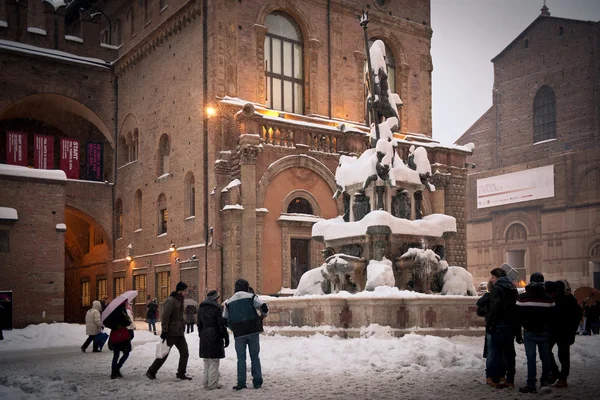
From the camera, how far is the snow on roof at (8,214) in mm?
27922

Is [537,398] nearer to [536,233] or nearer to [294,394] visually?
[294,394]

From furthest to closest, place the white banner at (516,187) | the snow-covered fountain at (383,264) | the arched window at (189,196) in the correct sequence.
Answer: the white banner at (516,187), the arched window at (189,196), the snow-covered fountain at (383,264)

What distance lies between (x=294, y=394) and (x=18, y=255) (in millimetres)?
21592

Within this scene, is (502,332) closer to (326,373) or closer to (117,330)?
(326,373)

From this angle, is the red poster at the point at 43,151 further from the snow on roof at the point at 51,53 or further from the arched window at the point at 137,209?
the arched window at the point at 137,209

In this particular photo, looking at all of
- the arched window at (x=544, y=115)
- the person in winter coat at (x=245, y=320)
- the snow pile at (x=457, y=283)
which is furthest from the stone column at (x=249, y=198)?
the arched window at (x=544, y=115)

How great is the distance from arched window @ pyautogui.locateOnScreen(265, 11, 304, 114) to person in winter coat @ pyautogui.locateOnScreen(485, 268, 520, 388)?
2157cm

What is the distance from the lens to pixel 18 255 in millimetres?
28109

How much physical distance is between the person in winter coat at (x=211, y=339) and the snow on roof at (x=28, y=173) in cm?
2055

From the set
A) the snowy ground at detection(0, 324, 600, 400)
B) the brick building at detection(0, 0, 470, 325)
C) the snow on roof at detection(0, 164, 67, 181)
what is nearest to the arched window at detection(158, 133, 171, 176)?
the brick building at detection(0, 0, 470, 325)

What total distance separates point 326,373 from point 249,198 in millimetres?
15538

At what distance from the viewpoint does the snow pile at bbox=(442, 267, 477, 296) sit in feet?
55.3

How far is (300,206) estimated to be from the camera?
2862 centimetres

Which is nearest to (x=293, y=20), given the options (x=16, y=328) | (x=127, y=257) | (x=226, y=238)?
(x=226, y=238)
